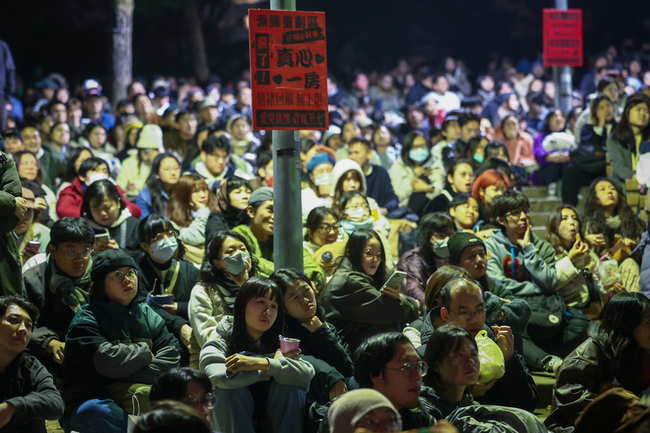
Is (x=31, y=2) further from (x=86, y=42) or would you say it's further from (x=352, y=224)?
(x=352, y=224)

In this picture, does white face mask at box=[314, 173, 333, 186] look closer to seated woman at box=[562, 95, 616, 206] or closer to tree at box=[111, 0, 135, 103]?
seated woman at box=[562, 95, 616, 206]

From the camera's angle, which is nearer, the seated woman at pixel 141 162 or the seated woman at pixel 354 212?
the seated woman at pixel 354 212

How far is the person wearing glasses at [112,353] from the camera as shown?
4.57 m

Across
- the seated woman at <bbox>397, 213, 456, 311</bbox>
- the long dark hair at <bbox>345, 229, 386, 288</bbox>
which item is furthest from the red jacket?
the seated woman at <bbox>397, 213, 456, 311</bbox>

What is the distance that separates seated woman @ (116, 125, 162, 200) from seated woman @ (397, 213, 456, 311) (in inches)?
188

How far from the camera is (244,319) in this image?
4.69 metres

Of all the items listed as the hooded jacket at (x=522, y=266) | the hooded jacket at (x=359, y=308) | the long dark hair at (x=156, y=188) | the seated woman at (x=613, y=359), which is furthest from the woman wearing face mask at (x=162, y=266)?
the seated woman at (x=613, y=359)

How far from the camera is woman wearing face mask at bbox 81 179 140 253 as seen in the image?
6.77 metres

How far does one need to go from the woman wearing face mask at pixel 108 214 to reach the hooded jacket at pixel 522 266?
3.12 m

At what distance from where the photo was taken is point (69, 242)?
214 inches

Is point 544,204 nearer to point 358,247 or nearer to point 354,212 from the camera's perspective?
point 354,212

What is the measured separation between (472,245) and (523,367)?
Answer: 4.15 ft

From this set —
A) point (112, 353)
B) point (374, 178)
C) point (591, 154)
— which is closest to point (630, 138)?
point (591, 154)

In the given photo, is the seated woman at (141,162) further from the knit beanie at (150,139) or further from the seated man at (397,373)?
the seated man at (397,373)
